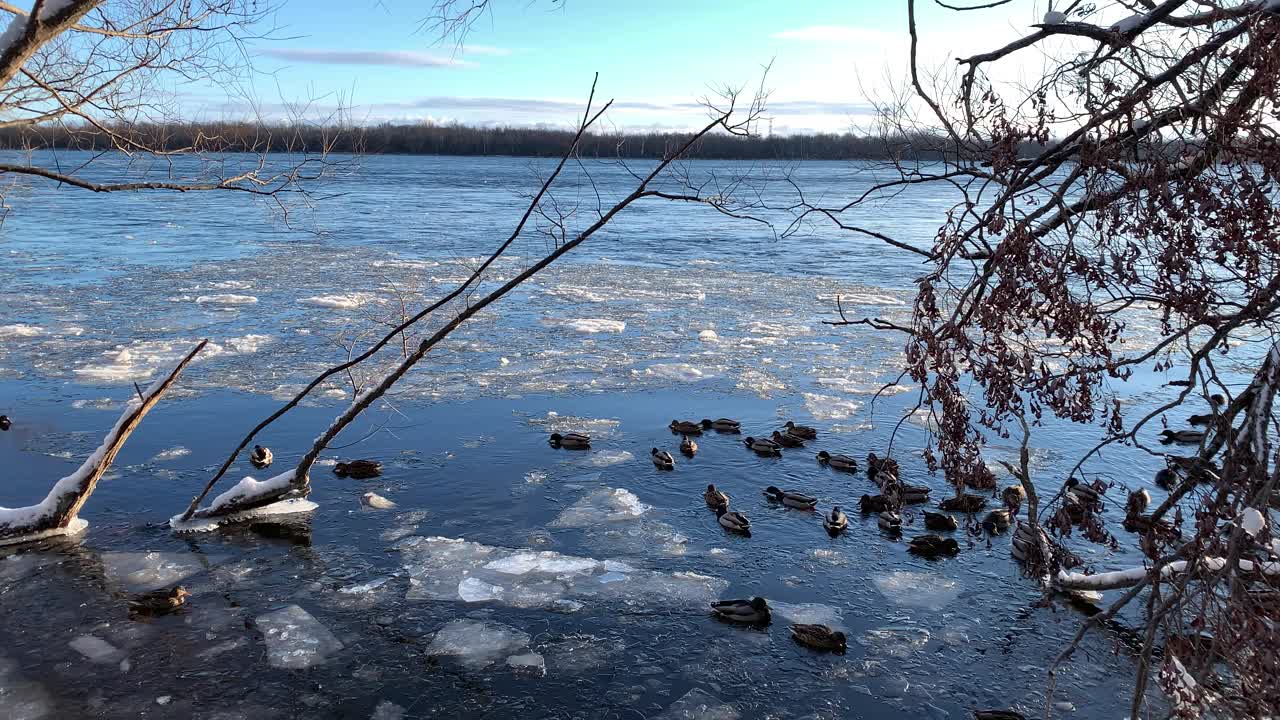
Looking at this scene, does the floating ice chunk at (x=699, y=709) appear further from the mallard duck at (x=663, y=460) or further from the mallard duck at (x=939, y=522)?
the mallard duck at (x=663, y=460)

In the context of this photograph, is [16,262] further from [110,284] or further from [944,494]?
[944,494]

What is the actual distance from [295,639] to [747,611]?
2.76 meters

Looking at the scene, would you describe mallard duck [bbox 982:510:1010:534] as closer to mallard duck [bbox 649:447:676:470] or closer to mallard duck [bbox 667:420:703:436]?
mallard duck [bbox 649:447:676:470]

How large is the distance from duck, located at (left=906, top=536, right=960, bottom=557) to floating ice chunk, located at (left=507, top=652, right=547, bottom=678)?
9.92 ft

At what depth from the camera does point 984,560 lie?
274 inches

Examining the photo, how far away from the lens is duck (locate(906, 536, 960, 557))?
6.94 metres

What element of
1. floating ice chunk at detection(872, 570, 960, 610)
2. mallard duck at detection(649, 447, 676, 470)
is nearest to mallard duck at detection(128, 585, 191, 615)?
mallard duck at detection(649, 447, 676, 470)

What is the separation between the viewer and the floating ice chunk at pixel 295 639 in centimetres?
544

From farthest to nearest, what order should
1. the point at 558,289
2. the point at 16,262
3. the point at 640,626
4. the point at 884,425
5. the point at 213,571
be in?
the point at 16,262 → the point at 558,289 → the point at 884,425 → the point at 213,571 → the point at 640,626

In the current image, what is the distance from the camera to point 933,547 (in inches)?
273

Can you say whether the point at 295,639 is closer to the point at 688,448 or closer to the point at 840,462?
the point at 688,448

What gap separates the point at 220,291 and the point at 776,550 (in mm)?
13116

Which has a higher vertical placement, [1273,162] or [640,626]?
[1273,162]

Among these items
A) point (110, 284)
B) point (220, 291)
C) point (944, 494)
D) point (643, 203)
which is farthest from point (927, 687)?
point (643, 203)
